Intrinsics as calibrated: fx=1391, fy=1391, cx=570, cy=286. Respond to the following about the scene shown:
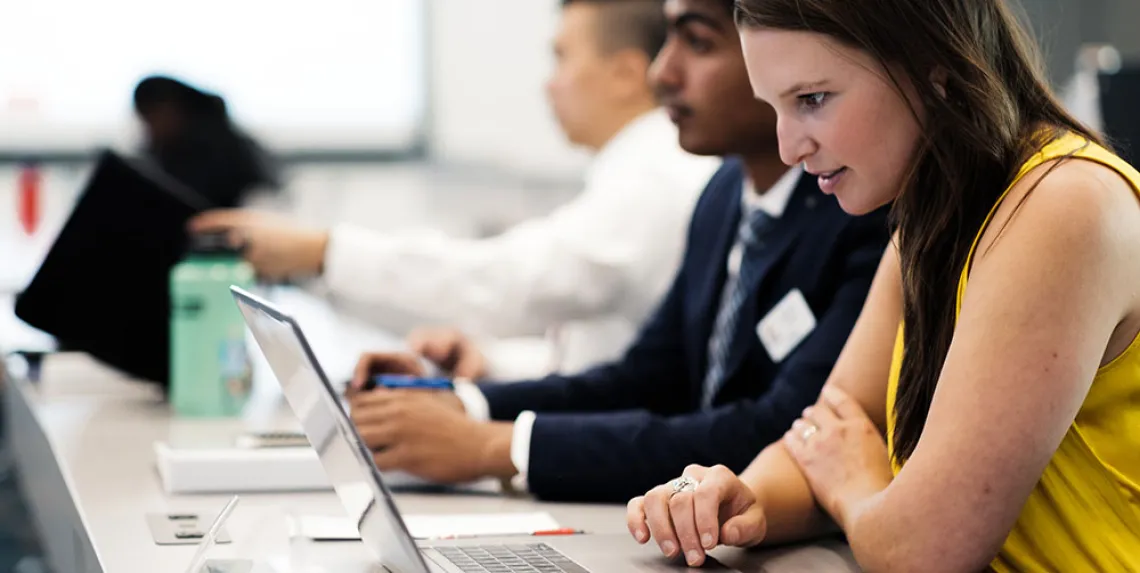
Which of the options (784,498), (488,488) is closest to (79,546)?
(488,488)

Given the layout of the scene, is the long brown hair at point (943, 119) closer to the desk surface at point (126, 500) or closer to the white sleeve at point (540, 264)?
the desk surface at point (126, 500)

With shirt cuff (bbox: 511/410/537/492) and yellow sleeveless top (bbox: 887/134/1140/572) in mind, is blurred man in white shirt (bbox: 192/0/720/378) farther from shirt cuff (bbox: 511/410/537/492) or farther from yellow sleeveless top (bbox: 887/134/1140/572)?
yellow sleeveless top (bbox: 887/134/1140/572)

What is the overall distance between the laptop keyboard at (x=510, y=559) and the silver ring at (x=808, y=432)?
26 centimetres

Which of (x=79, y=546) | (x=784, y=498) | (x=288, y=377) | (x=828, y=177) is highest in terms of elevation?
(x=828, y=177)

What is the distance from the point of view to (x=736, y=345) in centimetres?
161

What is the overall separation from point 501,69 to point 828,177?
3.82 m

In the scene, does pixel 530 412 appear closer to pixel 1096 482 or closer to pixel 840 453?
pixel 840 453

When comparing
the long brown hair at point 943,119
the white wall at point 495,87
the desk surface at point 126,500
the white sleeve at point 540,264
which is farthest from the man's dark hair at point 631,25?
the white wall at point 495,87

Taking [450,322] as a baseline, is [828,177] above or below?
above

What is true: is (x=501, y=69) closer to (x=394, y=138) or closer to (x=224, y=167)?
(x=394, y=138)

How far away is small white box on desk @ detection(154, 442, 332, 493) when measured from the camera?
1510 millimetres

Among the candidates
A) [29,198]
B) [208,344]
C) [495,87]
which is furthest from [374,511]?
[29,198]

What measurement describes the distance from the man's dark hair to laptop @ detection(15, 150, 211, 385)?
90cm

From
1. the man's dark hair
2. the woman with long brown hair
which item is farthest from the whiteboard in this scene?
the woman with long brown hair
